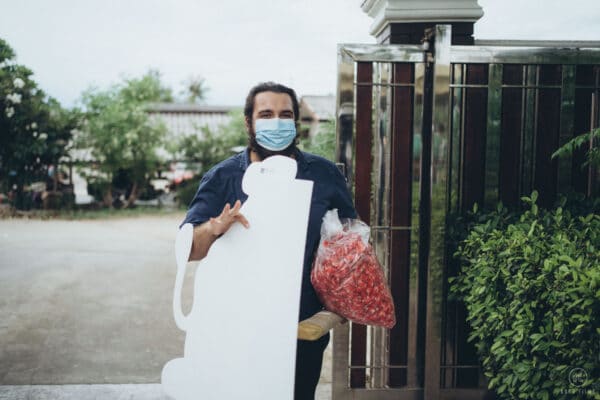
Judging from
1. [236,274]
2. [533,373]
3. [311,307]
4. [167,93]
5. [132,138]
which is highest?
[167,93]

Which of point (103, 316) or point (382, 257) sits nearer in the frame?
point (382, 257)

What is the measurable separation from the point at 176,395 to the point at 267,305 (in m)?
0.48

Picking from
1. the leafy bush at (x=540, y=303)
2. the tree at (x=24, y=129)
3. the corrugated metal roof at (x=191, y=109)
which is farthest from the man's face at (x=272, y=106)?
the corrugated metal roof at (x=191, y=109)

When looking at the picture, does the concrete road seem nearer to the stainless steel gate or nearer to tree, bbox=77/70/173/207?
the stainless steel gate

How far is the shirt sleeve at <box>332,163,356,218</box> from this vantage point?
2494mm

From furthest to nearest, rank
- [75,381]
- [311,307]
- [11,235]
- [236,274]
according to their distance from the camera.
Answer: [11,235]
[75,381]
[311,307]
[236,274]

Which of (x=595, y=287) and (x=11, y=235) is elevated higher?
(x=595, y=287)

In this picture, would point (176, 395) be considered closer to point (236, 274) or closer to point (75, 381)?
point (236, 274)

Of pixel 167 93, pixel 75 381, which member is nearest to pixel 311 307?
pixel 75 381

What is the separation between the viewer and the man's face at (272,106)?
2.43m

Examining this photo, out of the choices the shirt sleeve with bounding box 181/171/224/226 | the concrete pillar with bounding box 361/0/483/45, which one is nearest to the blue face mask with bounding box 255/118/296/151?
the shirt sleeve with bounding box 181/171/224/226

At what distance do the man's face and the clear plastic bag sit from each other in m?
0.45

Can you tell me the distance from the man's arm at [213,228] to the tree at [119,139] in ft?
48.6

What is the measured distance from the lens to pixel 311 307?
2414 mm
